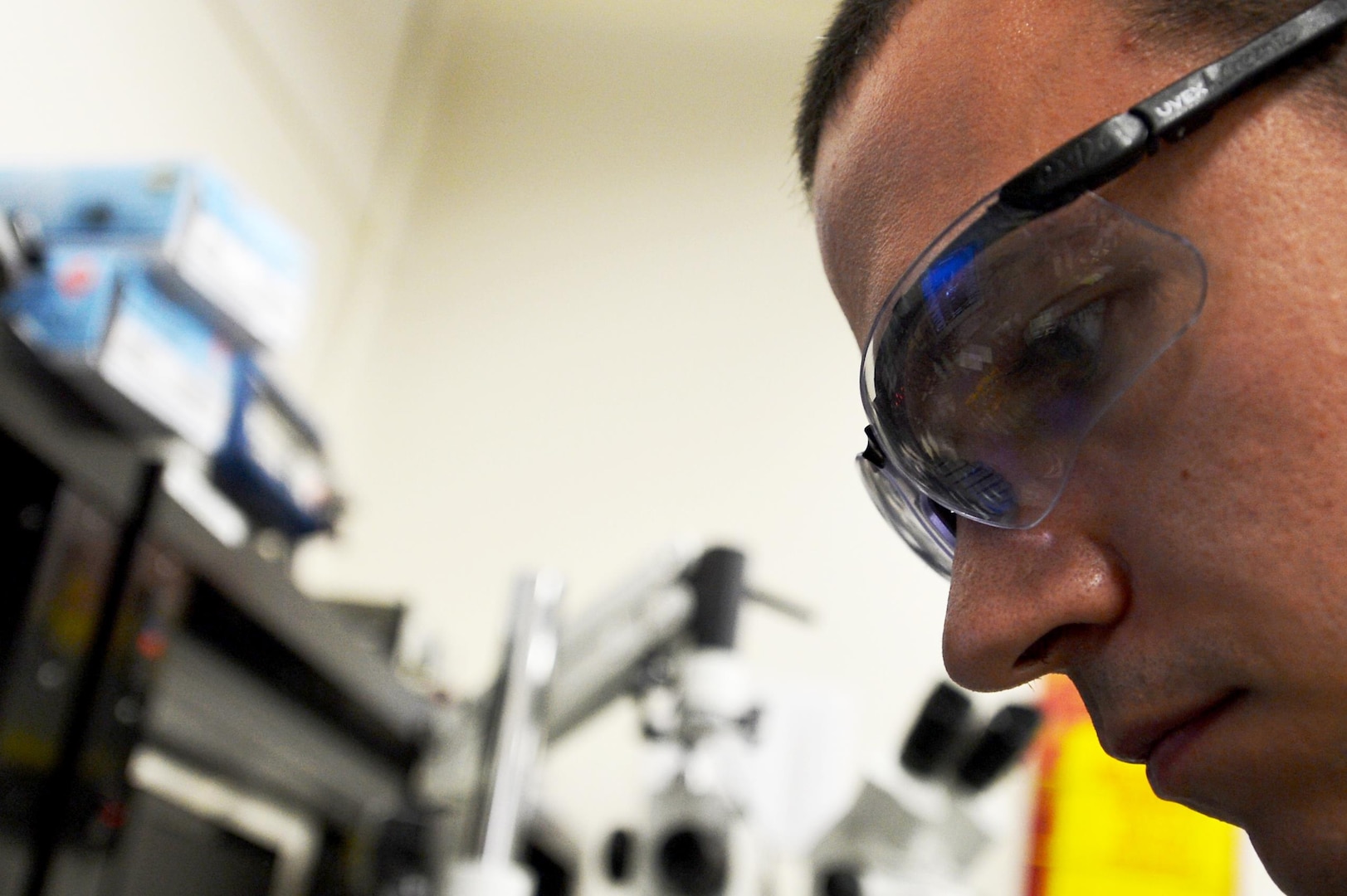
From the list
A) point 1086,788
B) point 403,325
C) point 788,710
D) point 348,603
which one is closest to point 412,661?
point 348,603

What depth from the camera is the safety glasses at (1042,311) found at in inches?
20.9

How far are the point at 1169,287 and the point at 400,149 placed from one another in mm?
3270

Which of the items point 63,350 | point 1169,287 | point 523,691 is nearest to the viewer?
point 1169,287

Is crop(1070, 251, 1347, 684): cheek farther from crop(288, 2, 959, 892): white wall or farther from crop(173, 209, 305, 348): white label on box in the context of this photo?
crop(288, 2, 959, 892): white wall

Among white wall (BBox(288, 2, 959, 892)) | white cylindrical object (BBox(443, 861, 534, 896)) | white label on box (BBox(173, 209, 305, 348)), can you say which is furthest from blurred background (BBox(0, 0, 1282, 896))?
white label on box (BBox(173, 209, 305, 348))

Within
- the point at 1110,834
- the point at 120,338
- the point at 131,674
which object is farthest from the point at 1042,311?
the point at 1110,834

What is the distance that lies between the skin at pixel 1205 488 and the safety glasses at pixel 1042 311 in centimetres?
1

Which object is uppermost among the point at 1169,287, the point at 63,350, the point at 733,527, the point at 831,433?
the point at 831,433

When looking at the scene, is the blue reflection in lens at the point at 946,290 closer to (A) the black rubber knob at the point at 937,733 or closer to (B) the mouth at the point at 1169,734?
(B) the mouth at the point at 1169,734

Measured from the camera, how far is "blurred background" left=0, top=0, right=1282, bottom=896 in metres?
2.86

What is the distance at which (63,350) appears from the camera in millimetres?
1221

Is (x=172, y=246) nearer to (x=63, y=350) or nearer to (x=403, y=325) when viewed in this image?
(x=63, y=350)

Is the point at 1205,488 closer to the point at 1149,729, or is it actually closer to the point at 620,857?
the point at 1149,729

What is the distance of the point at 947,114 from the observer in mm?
638
